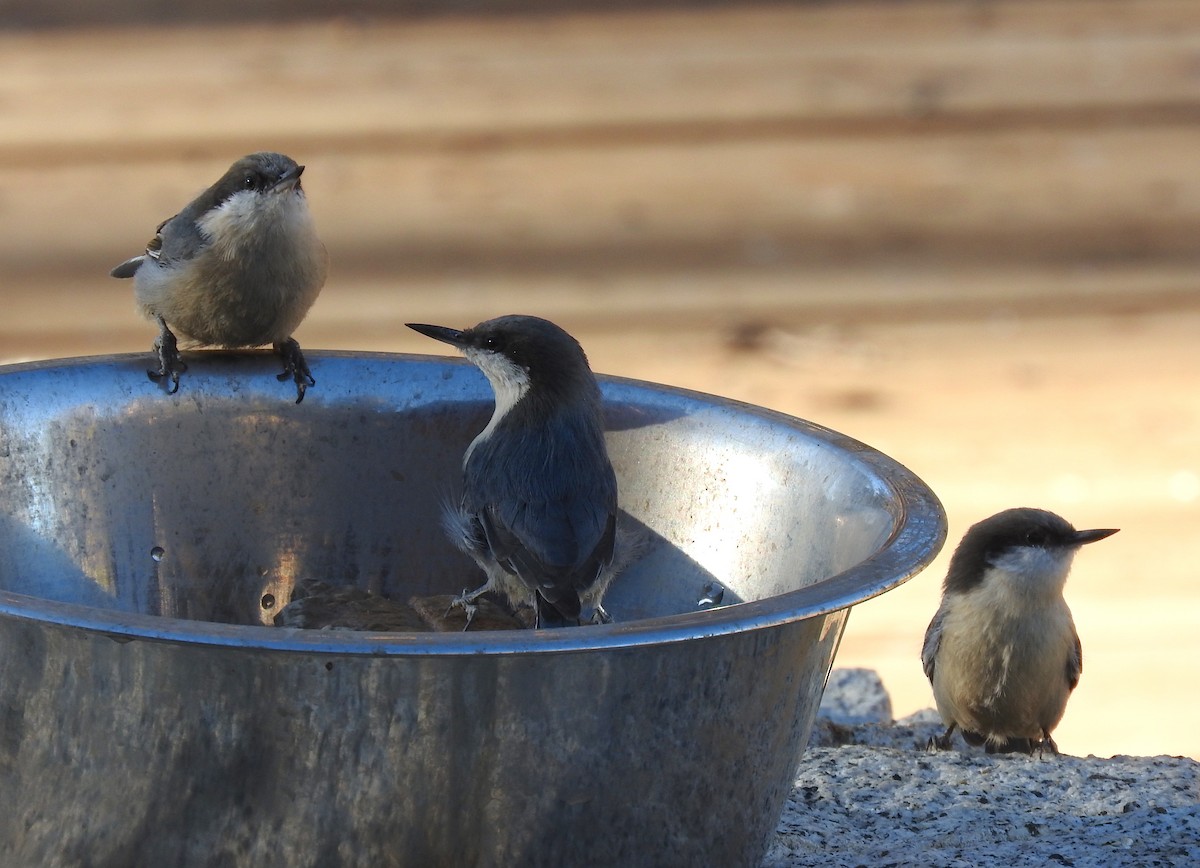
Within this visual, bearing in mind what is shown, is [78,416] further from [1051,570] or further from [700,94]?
[700,94]

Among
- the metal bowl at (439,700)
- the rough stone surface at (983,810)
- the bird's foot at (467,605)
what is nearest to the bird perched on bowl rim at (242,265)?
the metal bowl at (439,700)

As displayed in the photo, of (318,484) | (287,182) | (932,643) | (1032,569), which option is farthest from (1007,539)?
(287,182)

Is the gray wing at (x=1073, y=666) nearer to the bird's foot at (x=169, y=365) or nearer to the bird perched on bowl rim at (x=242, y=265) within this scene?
the bird perched on bowl rim at (x=242, y=265)

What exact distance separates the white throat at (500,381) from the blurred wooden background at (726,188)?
134 inches

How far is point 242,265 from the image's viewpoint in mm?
3480

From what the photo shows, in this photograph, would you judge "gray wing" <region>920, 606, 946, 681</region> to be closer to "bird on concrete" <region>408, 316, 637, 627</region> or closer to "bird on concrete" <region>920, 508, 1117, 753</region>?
"bird on concrete" <region>920, 508, 1117, 753</region>

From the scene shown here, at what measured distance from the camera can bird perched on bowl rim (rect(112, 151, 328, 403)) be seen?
11.5ft

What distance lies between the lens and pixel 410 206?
6.93m

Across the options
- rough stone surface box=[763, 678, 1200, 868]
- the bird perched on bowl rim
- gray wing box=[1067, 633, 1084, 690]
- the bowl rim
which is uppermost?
the bird perched on bowl rim

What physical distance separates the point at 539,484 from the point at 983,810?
3.35ft

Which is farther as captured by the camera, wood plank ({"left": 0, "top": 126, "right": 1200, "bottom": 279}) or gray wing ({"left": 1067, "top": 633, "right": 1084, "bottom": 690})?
wood plank ({"left": 0, "top": 126, "right": 1200, "bottom": 279})

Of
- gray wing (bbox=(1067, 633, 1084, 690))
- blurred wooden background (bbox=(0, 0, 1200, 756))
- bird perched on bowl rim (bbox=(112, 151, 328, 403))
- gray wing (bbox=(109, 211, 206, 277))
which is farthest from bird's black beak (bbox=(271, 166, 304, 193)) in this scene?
blurred wooden background (bbox=(0, 0, 1200, 756))

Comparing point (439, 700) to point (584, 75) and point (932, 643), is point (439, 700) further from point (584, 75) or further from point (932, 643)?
point (584, 75)

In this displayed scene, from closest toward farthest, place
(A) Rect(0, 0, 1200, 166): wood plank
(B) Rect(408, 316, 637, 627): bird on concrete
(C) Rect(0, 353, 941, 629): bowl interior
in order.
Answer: (B) Rect(408, 316, 637, 627): bird on concrete, (C) Rect(0, 353, 941, 629): bowl interior, (A) Rect(0, 0, 1200, 166): wood plank
